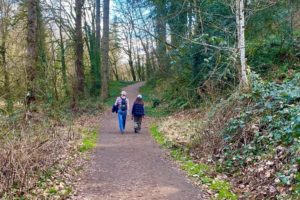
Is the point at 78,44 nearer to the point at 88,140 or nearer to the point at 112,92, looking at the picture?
the point at 88,140

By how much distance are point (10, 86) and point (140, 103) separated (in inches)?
217

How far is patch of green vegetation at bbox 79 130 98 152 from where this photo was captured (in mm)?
11432

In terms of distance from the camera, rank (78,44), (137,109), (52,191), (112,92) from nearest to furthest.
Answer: (52,191)
(137,109)
(78,44)
(112,92)

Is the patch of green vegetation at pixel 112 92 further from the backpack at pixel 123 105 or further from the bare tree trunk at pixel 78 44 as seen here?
the backpack at pixel 123 105

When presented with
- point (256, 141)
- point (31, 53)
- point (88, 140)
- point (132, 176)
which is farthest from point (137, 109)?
point (256, 141)

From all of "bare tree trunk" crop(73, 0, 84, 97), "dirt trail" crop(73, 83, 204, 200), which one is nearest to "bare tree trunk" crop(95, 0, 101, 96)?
"bare tree trunk" crop(73, 0, 84, 97)

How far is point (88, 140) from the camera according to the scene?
12727 millimetres

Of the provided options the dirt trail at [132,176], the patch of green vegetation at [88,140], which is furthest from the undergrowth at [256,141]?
the patch of green vegetation at [88,140]

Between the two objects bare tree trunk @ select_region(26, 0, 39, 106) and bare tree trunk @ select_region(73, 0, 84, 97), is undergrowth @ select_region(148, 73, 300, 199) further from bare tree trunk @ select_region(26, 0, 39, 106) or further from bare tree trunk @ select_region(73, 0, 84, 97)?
bare tree trunk @ select_region(73, 0, 84, 97)

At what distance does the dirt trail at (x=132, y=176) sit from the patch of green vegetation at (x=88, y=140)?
0.29m

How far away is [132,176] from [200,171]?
64.3 inches

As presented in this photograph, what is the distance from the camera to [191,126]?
42.8 feet

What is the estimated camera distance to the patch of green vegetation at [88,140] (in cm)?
1143

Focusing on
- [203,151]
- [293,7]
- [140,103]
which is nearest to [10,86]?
[140,103]
